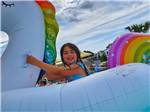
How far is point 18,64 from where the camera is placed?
7.68 feet

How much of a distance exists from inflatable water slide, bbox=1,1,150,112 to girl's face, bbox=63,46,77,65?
5.4 inches

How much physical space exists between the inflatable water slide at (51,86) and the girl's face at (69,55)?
14 centimetres

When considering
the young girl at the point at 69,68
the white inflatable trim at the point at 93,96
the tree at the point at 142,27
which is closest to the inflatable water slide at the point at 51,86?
the white inflatable trim at the point at 93,96

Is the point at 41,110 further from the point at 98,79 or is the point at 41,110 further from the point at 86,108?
the point at 98,79

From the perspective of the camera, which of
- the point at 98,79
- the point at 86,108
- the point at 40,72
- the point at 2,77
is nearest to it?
the point at 86,108

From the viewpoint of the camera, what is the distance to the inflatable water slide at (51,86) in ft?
5.88

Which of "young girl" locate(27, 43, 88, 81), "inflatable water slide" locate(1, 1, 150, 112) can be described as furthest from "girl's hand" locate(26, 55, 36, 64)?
"young girl" locate(27, 43, 88, 81)

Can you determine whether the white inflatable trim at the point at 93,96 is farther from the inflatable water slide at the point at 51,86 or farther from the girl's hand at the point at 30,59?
the girl's hand at the point at 30,59

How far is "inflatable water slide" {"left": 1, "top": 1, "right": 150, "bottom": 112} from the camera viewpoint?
1.79 metres

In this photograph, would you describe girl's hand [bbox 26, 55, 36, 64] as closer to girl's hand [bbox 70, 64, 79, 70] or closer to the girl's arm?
the girl's arm

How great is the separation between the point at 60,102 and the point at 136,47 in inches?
38.8

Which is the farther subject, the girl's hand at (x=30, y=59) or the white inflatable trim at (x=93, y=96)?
the girl's hand at (x=30, y=59)

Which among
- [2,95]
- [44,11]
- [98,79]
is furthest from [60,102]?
[44,11]

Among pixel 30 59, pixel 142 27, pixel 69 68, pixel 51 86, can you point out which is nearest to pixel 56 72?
pixel 69 68
